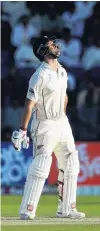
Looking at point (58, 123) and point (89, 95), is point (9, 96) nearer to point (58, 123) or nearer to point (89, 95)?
point (89, 95)

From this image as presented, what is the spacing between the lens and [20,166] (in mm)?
13562

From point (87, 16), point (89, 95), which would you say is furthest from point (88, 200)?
point (87, 16)

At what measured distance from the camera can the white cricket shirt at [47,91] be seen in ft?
24.2

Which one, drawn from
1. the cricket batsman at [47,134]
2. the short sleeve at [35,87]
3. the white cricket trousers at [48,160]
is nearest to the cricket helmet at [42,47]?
the cricket batsman at [47,134]

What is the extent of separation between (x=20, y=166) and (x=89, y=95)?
1849 mm

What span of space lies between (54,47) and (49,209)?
2873mm

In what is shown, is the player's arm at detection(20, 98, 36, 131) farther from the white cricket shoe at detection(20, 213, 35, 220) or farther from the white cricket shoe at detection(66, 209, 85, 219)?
the white cricket shoe at detection(66, 209, 85, 219)

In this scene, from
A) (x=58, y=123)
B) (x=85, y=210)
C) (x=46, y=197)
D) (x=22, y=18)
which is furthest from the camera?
(x=22, y=18)

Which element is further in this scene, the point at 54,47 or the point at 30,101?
the point at 54,47

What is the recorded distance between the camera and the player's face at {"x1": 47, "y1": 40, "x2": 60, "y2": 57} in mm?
7559

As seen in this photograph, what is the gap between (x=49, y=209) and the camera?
9.85m

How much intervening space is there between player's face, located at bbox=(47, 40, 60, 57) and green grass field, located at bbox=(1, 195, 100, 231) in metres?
1.68

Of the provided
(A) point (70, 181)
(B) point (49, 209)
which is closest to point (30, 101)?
(A) point (70, 181)

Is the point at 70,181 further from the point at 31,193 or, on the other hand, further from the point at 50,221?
the point at 50,221
